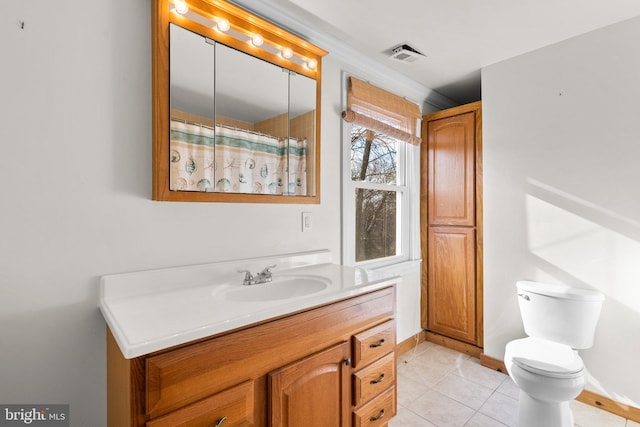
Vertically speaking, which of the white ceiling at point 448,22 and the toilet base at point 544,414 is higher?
the white ceiling at point 448,22

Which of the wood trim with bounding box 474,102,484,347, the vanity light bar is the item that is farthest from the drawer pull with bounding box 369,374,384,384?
the vanity light bar

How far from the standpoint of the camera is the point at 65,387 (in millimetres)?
1104

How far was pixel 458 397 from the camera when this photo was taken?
6.38 ft

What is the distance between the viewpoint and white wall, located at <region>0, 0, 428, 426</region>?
1019 mm

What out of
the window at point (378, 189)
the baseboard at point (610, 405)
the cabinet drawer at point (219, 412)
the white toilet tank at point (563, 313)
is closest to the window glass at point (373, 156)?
the window at point (378, 189)

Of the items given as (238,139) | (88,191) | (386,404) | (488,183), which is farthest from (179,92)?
(488,183)

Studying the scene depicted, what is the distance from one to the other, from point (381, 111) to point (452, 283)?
1561mm

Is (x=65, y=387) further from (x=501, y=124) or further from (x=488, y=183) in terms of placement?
(x=501, y=124)

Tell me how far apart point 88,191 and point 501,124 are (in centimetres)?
260

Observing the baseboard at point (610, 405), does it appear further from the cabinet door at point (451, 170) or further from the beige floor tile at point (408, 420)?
the cabinet door at point (451, 170)

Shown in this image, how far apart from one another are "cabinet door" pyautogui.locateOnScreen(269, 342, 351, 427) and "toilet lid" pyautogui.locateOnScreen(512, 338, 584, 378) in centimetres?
97

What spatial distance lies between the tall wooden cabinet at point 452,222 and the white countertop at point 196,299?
1313mm

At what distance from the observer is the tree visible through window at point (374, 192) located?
2.29 metres

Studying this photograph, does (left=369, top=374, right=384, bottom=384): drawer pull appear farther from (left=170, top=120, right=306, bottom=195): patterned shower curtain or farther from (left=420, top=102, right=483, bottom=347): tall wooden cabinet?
(left=420, top=102, right=483, bottom=347): tall wooden cabinet
